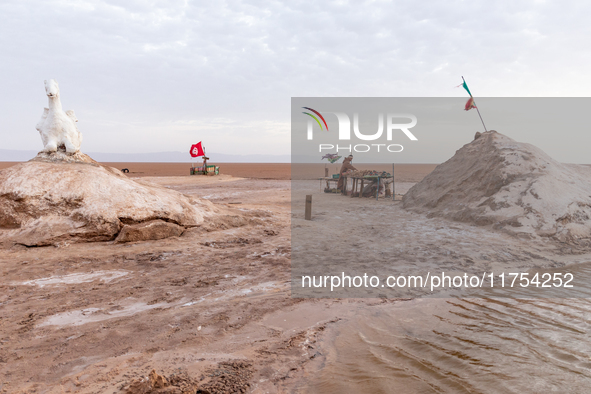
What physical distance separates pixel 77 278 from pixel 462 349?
4.97 metres

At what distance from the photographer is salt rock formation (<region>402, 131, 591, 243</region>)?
24.7ft

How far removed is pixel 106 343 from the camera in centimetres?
310

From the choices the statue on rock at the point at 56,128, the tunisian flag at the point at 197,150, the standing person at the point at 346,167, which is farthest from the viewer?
the tunisian flag at the point at 197,150

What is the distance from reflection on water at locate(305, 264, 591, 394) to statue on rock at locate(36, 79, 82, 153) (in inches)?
302

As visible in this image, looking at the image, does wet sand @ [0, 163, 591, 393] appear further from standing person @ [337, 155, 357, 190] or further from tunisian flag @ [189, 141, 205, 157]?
tunisian flag @ [189, 141, 205, 157]

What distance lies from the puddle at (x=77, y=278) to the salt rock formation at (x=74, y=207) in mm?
Answer: 1785

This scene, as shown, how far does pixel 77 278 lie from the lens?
4949 mm

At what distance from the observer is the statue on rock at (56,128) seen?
25.5ft

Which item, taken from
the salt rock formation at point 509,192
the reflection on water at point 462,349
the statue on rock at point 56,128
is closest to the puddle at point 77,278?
the reflection on water at point 462,349

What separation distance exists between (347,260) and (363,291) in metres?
1.41

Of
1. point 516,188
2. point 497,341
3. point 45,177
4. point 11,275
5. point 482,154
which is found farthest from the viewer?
point 482,154

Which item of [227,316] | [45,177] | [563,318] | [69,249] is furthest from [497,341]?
[45,177]

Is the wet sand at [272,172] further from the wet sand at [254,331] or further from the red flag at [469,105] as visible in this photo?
the wet sand at [254,331]

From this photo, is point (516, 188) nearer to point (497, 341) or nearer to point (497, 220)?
point (497, 220)
